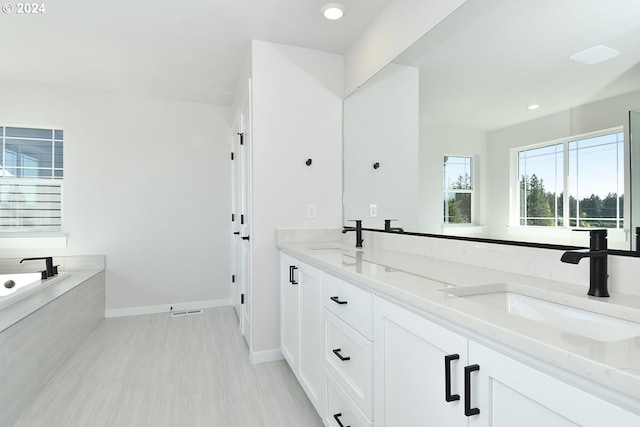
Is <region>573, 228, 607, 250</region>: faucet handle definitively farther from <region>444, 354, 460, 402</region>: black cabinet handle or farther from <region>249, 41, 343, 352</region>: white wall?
<region>249, 41, 343, 352</region>: white wall

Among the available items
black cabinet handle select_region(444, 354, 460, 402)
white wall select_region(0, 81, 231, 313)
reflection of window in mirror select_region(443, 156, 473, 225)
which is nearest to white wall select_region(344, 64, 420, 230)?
reflection of window in mirror select_region(443, 156, 473, 225)

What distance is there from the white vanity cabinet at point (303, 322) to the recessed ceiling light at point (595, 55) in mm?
1335

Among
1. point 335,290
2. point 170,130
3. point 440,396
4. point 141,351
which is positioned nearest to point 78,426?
point 141,351

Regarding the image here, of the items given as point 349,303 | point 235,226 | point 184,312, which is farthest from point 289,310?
point 184,312

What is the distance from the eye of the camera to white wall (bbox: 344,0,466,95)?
69.4 inches

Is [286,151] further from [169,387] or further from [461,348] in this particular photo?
[461,348]

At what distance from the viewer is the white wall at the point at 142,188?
363cm

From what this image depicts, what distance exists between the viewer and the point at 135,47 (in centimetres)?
271

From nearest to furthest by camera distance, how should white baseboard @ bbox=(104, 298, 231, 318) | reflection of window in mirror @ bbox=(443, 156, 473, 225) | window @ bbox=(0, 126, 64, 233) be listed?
reflection of window in mirror @ bbox=(443, 156, 473, 225), window @ bbox=(0, 126, 64, 233), white baseboard @ bbox=(104, 298, 231, 318)

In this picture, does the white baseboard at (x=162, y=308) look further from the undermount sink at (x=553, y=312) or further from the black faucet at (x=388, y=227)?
the undermount sink at (x=553, y=312)

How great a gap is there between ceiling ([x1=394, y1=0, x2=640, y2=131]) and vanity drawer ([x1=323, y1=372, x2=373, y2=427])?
1.28 metres

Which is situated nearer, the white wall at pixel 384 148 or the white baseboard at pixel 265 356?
the white wall at pixel 384 148

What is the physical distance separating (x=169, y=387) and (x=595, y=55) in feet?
8.91

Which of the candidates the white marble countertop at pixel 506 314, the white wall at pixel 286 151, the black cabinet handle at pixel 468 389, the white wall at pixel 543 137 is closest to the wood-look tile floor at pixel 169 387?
the white wall at pixel 286 151
